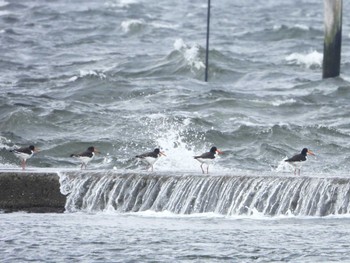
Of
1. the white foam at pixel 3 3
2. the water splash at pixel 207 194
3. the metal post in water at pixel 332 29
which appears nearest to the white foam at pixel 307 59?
the metal post in water at pixel 332 29

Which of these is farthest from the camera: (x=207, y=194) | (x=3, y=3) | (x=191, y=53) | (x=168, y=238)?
(x=3, y=3)

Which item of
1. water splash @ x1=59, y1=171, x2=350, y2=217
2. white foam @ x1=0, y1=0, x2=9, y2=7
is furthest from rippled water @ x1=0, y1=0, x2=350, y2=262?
white foam @ x1=0, y1=0, x2=9, y2=7

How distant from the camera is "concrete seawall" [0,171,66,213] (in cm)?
2072

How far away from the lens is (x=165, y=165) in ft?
84.6

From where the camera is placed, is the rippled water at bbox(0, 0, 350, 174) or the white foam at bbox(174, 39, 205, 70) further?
the white foam at bbox(174, 39, 205, 70)

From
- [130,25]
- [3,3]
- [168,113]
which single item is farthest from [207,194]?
[3,3]

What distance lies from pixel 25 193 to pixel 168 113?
42.2 ft

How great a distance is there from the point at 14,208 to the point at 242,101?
16.1m

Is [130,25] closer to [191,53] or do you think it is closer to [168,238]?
[191,53]

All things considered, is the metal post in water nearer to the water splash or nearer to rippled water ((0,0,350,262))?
rippled water ((0,0,350,262))

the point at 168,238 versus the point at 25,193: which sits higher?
the point at 25,193

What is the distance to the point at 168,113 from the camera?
33375 millimetres

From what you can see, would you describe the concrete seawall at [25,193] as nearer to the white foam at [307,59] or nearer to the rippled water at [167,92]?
the rippled water at [167,92]

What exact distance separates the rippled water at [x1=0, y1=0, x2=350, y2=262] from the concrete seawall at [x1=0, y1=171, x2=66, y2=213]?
0.47 metres
